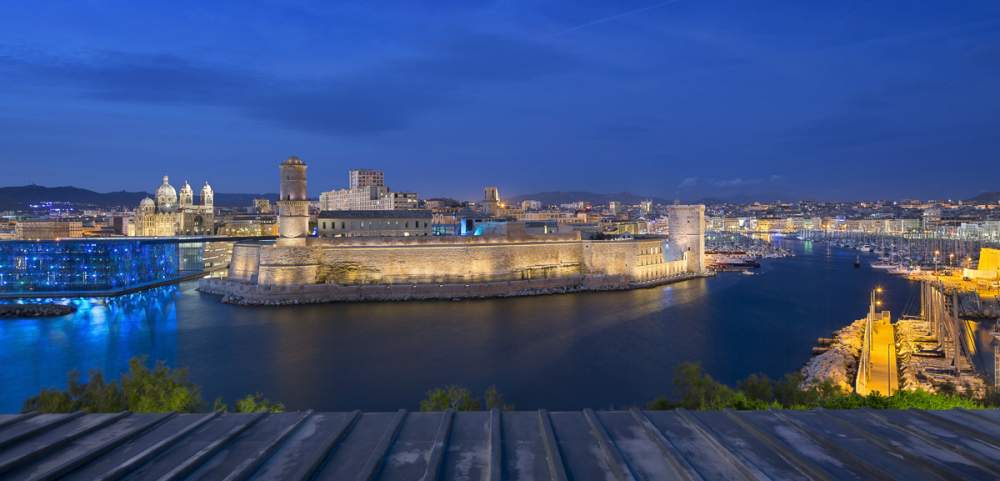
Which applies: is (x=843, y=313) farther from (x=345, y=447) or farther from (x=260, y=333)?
(x=345, y=447)

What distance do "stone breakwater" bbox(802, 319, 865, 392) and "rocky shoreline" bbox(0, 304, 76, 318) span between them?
661 inches

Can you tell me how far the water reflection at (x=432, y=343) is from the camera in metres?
9.08

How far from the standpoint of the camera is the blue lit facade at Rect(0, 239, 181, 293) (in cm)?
1773

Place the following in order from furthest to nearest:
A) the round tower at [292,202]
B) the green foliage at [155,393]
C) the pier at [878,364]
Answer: the round tower at [292,202]
the pier at [878,364]
the green foliage at [155,393]

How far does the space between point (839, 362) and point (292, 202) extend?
13.2 metres

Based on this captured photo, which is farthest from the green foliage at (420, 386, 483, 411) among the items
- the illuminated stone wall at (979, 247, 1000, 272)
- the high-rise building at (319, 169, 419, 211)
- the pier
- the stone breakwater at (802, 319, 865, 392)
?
the high-rise building at (319, 169, 419, 211)

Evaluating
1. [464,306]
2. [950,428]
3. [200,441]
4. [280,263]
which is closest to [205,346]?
[280,263]

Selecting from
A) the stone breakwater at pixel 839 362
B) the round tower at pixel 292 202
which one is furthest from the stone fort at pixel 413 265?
the stone breakwater at pixel 839 362

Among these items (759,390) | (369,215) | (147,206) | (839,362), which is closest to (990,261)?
(839,362)

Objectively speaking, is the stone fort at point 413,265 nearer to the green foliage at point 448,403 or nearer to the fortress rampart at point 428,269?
the fortress rampart at point 428,269

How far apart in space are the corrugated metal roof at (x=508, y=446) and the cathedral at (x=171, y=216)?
37.0 metres

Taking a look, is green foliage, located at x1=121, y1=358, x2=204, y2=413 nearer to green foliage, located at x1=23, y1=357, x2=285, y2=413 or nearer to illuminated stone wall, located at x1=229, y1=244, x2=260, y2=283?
green foliage, located at x1=23, y1=357, x2=285, y2=413

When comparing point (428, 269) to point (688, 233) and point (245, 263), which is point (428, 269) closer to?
point (245, 263)

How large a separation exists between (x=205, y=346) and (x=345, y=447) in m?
10.4
